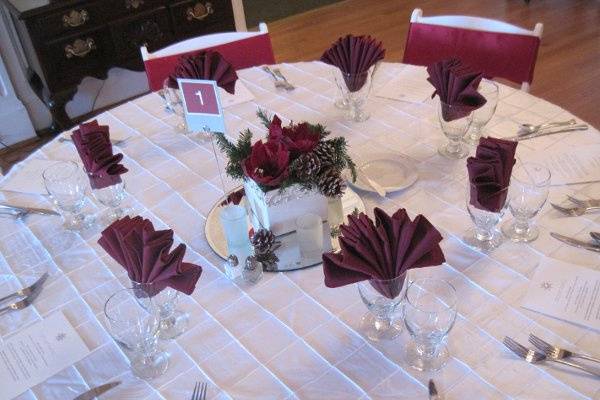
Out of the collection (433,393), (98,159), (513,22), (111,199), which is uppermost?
(98,159)

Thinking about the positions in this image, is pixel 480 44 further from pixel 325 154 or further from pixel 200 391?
pixel 200 391

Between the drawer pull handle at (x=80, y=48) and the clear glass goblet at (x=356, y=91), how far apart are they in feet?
5.14

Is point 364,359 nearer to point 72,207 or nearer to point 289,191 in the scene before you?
point 289,191

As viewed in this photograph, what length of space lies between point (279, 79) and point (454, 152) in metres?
0.64

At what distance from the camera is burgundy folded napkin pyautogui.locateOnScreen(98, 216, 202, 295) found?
1.02 meters

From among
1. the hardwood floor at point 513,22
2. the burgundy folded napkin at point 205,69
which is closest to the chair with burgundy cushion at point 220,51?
the burgundy folded napkin at point 205,69

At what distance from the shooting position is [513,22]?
13.4ft

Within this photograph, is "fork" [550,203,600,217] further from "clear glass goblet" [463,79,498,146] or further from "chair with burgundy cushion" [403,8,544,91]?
"chair with burgundy cushion" [403,8,544,91]

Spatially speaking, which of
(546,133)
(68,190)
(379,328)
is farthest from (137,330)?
(546,133)

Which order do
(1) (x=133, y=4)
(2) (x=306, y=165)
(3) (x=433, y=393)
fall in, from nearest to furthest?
1. (3) (x=433, y=393)
2. (2) (x=306, y=165)
3. (1) (x=133, y=4)

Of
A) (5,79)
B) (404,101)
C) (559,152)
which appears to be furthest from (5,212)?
(5,79)

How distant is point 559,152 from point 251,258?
2.53ft

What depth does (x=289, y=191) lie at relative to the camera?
1.17m

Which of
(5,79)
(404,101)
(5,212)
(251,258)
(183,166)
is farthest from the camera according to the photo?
(5,79)
